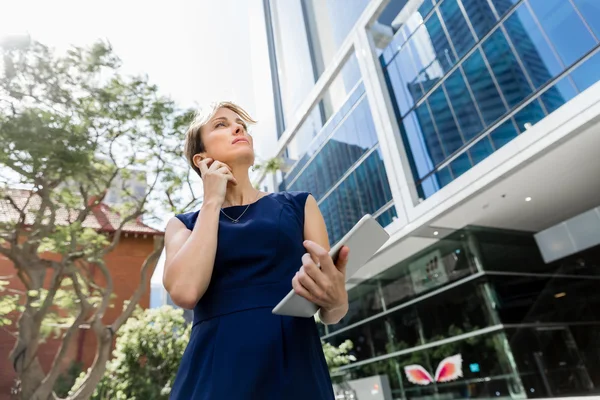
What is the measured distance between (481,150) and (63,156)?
8259 millimetres

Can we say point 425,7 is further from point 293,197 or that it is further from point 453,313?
point 293,197

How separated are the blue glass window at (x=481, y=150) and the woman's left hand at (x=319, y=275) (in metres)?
8.56

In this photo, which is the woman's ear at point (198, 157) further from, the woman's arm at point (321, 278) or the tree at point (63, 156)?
the tree at point (63, 156)

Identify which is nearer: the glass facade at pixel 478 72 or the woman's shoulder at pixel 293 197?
the woman's shoulder at pixel 293 197

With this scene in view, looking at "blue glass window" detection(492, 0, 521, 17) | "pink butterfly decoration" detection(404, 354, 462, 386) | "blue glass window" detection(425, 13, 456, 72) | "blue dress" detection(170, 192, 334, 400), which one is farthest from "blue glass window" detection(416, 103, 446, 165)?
"blue dress" detection(170, 192, 334, 400)

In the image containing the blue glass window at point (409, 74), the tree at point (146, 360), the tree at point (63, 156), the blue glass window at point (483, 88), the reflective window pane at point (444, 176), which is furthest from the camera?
the blue glass window at point (409, 74)

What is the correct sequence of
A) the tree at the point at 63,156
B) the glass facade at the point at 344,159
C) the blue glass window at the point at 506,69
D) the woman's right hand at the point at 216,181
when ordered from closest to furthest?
the woman's right hand at the point at 216,181
the tree at the point at 63,156
the blue glass window at the point at 506,69
the glass facade at the point at 344,159

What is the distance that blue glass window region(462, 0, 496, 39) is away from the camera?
8875mm

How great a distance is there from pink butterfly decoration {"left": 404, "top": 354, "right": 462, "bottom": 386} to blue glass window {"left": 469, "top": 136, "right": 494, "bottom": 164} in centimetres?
483

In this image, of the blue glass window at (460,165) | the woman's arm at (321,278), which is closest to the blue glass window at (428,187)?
the blue glass window at (460,165)

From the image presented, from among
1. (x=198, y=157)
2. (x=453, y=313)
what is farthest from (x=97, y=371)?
(x=453, y=313)

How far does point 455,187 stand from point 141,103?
7.08 metres

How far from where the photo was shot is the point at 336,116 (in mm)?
14188

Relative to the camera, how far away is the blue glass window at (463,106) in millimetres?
8852
